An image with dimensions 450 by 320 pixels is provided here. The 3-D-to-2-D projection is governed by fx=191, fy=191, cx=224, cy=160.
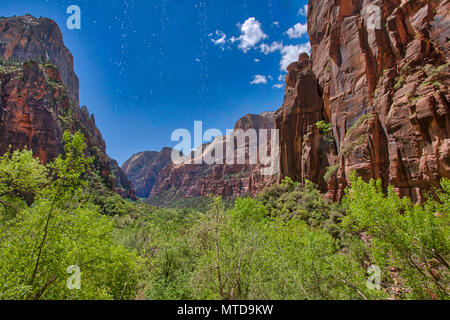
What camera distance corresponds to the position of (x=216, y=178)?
125625mm

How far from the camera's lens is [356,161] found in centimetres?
2145

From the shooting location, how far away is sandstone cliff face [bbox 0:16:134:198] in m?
43.1

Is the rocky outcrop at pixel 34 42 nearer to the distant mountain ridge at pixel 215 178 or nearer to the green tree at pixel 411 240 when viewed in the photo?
the distant mountain ridge at pixel 215 178

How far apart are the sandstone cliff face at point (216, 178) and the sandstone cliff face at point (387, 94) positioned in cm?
3002

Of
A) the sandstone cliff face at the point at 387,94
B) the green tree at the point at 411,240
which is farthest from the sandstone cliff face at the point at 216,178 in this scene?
the green tree at the point at 411,240

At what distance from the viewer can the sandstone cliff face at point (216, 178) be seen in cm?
10819

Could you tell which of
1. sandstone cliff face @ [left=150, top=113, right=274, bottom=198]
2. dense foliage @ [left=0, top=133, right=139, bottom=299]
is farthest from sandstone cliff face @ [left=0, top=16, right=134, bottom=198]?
sandstone cliff face @ [left=150, top=113, right=274, bottom=198]

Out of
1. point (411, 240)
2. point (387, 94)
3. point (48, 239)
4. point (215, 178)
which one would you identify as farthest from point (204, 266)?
point (215, 178)

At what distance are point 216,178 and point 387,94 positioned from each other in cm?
10958

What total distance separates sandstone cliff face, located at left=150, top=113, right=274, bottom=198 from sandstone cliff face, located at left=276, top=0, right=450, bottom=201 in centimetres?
3002

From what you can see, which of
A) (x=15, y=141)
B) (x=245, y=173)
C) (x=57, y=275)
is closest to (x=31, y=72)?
(x=15, y=141)

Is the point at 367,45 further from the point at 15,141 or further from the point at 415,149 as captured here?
the point at 15,141

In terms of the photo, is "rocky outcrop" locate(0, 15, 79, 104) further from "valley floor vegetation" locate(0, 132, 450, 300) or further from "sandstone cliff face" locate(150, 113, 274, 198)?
"valley floor vegetation" locate(0, 132, 450, 300)

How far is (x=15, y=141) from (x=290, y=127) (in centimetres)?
5915
